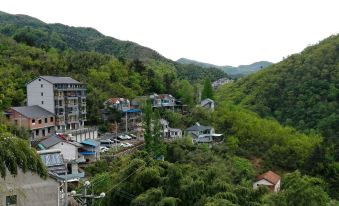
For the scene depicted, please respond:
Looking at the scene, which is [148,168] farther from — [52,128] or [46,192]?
[52,128]

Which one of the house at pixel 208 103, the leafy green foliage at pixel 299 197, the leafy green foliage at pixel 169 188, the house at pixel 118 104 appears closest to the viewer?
the leafy green foliage at pixel 169 188

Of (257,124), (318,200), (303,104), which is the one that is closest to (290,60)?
(303,104)

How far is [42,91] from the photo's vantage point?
3397 centimetres

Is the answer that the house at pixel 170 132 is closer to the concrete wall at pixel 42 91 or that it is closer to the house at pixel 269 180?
the house at pixel 269 180

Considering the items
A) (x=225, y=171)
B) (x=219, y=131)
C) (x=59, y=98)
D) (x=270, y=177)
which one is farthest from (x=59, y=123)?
(x=270, y=177)

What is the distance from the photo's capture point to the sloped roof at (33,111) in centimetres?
3131

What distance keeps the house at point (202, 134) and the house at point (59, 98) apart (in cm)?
978

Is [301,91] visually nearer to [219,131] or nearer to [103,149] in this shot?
[219,131]

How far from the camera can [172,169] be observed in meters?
15.7

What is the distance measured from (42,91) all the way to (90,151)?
8.49 metres

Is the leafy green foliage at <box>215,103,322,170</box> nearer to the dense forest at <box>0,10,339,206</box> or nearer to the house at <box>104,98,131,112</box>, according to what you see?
the dense forest at <box>0,10,339,206</box>

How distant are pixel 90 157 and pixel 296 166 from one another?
64.7 feet

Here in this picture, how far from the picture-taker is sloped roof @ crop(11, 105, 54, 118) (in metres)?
31.3

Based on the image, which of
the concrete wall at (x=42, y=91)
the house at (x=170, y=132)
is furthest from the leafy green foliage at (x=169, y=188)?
the house at (x=170, y=132)
